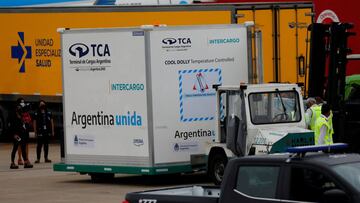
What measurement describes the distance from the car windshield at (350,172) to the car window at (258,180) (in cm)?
60

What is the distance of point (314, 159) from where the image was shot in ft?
34.4

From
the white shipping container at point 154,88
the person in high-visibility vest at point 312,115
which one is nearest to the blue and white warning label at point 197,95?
the white shipping container at point 154,88

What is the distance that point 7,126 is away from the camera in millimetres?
33438

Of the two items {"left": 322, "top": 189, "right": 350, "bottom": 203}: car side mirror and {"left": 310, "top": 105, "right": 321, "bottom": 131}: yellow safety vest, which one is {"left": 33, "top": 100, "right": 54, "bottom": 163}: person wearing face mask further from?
{"left": 322, "top": 189, "right": 350, "bottom": 203}: car side mirror

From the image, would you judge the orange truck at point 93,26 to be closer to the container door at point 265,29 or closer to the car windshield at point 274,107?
the container door at point 265,29

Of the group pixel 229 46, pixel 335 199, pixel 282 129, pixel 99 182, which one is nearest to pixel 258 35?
pixel 229 46

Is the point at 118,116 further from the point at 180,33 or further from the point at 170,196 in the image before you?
the point at 170,196

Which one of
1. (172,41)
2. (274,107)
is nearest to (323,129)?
(274,107)

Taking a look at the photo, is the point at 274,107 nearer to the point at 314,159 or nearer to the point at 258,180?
the point at 258,180

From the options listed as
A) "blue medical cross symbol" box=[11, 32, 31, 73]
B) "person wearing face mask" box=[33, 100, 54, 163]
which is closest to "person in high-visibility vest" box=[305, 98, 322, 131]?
"person wearing face mask" box=[33, 100, 54, 163]

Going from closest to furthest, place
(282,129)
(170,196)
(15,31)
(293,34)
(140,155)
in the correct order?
(170,196)
(282,129)
(140,155)
(293,34)
(15,31)

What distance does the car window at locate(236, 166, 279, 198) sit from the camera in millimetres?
10547

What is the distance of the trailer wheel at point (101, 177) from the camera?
2214 cm

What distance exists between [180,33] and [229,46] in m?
1.07
